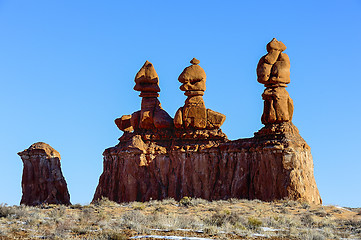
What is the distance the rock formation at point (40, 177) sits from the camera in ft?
193

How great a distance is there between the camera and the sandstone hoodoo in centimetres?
5059

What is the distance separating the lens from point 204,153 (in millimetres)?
55562

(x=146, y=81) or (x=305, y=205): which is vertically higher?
(x=146, y=81)

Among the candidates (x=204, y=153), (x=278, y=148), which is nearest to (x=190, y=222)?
(x=278, y=148)

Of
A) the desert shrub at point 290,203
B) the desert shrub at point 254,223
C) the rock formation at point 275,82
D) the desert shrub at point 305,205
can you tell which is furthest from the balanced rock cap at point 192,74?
the desert shrub at point 254,223

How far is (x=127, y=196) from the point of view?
187ft

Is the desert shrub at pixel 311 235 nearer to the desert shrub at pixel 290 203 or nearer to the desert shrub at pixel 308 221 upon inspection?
the desert shrub at pixel 308 221

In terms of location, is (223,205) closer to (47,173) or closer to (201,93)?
(201,93)

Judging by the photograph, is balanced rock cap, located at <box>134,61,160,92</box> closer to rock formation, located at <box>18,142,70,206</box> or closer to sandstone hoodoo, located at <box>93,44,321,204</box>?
sandstone hoodoo, located at <box>93,44,321,204</box>

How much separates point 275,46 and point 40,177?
2090 centimetres

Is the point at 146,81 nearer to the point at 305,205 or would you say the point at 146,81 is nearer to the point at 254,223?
the point at 305,205

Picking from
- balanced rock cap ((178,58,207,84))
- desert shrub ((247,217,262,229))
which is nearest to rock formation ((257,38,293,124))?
balanced rock cap ((178,58,207,84))

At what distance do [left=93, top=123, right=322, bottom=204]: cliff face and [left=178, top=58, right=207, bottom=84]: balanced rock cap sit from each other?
15.8ft

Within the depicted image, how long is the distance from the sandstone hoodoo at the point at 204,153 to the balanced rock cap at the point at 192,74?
3.0 inches
